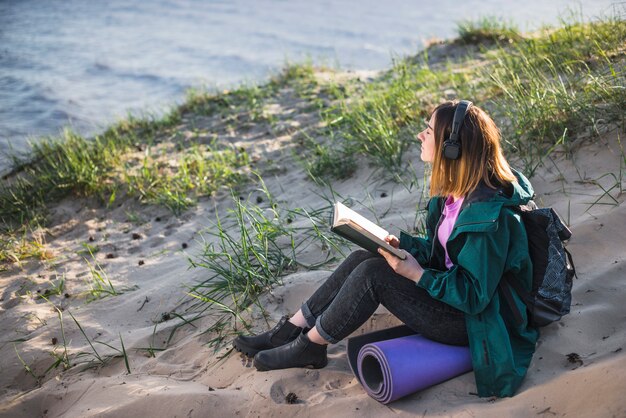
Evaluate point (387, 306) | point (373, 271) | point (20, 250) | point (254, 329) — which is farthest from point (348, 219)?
point (20, 250)

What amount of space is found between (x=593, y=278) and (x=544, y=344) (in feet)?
1.88

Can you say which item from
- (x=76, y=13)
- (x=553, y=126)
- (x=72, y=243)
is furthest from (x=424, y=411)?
(x=76, y=13)

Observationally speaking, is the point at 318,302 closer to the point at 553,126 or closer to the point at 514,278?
the point at 514,278

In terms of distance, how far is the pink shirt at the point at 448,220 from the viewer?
3098 millimetres

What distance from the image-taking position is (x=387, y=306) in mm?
3068

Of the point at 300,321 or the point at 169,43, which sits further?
the point at 169,43

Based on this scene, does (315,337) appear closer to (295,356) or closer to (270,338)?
(295,356)

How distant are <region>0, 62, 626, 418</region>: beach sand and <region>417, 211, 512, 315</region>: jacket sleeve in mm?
446

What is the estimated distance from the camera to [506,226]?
283 cm

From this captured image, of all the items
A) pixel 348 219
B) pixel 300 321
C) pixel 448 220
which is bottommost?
pixel 300 321

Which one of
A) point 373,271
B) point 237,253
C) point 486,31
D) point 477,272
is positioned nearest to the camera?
point 477,272

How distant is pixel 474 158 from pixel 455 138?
0.13 meters

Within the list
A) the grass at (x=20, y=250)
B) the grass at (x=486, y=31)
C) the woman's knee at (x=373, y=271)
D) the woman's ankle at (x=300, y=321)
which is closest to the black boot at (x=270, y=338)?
the woman's ankle at (x=300, y=321)

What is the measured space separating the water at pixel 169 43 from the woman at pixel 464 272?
5.52m
